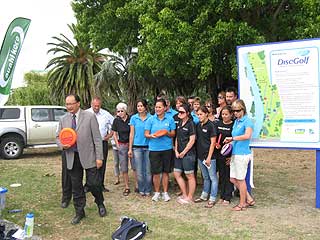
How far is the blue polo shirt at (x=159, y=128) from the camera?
6.56 m

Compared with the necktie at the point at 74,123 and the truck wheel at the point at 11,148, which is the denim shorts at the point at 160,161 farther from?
the truck wheel at the point at 11,148

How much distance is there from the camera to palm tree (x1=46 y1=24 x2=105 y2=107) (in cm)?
2788

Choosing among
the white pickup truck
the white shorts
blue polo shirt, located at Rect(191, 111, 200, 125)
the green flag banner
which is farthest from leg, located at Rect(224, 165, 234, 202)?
the white pickup truck

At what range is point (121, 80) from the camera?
67.5ft

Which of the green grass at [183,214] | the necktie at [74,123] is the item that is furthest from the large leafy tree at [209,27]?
the necktie at [74,123]

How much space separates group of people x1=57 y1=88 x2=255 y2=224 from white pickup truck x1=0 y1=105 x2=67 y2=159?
241 inches

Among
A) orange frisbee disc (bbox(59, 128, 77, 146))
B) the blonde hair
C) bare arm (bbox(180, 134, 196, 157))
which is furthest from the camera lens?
bare arm (bbox(180, 134, 196, 157))

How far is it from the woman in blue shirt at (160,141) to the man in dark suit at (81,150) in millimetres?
1254

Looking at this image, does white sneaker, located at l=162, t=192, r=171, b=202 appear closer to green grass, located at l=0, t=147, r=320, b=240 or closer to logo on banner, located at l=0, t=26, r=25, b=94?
green grass, located at l=0, t=147, r=320, b=240

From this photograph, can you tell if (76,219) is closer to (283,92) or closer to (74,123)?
(74,123)

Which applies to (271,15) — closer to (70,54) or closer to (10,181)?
(10,181)

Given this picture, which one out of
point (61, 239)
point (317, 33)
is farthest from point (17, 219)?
point (317, 33)

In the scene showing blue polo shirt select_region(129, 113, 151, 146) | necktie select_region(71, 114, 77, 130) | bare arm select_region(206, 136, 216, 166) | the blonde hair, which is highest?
the blonde hair

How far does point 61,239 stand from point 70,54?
2576 cm
